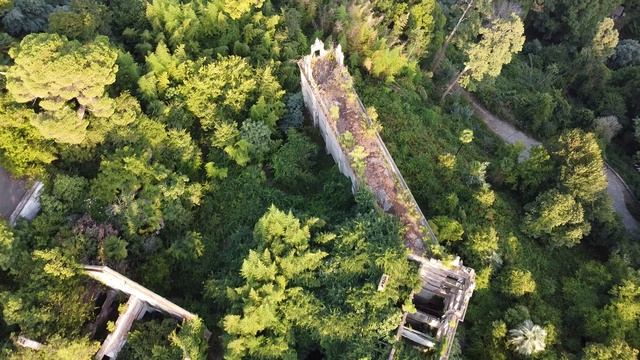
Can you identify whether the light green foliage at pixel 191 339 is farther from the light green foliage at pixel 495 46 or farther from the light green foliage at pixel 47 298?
the light green foliage at pixel 495 46

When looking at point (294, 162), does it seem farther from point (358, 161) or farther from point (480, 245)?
point (480, 245)

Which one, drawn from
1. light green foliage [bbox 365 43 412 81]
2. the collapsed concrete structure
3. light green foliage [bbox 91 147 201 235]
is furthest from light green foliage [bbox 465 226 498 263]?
light green foliage [bbox 91 147 201 235]

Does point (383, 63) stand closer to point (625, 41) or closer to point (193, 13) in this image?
point (193, 13)

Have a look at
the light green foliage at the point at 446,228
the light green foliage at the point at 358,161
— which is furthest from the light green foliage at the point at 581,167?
the light green foliage at the point at 358,161

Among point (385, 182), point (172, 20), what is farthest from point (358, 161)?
point (172, 20)

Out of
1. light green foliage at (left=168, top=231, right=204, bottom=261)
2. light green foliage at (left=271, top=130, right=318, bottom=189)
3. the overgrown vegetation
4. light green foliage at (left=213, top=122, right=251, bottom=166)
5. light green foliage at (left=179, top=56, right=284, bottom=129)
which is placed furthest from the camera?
light green foliage at (left=179, top=56, right=284, bottom=129)

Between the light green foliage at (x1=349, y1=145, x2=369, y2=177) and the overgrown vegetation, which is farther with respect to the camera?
the light green foliage at (x1=349, y1=145, x2=369, y2=177)

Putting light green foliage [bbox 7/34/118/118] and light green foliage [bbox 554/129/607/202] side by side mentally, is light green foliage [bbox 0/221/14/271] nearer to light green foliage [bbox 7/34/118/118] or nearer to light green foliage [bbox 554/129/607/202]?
light green foliage [bbox 7/34/118/118]
